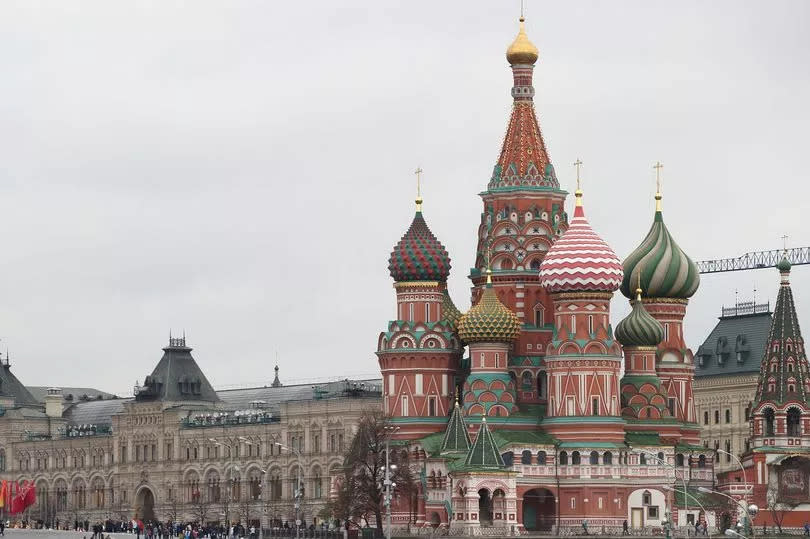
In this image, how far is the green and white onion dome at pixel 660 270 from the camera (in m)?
133

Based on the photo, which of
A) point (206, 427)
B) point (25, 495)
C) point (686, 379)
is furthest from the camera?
point (206, 427)

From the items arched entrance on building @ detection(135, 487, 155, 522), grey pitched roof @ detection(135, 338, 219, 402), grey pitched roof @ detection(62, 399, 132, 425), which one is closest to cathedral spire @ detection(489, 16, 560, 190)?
grey pitched roof @ detection(135, 338, 219, 402)

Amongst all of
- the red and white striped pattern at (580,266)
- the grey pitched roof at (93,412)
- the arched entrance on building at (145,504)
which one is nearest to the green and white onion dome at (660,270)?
the red and white striped pattern at (580,266)

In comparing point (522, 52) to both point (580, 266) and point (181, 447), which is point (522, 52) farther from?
point (181, 447)

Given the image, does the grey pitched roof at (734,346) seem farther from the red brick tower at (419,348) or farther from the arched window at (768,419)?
the red brick tower at (419,348)

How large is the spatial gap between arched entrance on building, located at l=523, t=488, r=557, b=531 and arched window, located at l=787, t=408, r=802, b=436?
13.8 metres

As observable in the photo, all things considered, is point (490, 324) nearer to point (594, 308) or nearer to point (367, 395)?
point (594, 308)

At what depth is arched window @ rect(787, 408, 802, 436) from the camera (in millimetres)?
123500

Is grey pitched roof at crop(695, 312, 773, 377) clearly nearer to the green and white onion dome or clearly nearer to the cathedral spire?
the green and white onion dome

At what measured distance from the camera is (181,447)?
17238cm

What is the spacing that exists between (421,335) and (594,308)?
1093 cm

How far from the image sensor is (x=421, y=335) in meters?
128

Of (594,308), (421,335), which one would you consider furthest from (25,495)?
(594,308)

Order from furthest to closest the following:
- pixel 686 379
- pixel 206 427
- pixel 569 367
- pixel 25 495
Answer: pixel 206 427
pixel 25 495
pixel 686 379
pixel 569 367
